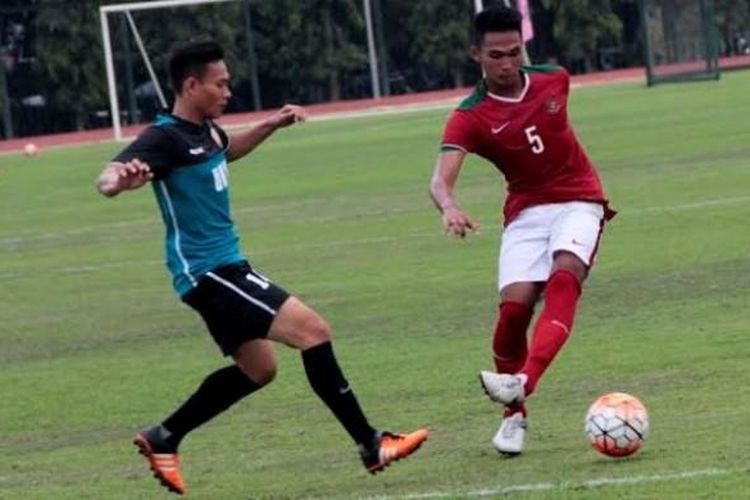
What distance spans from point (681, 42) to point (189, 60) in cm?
4395

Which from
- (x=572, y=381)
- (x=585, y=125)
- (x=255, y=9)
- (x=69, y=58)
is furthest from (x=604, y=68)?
(x=572, y=381)

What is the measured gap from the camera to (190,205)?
970 centimetres

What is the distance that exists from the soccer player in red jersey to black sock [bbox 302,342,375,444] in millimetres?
760

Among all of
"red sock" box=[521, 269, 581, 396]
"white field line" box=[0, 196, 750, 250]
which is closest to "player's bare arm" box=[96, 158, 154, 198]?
"red sock" box=[521, 269, 581, 396]

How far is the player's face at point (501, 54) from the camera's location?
33.2 ft

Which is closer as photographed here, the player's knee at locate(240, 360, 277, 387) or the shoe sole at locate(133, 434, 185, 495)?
the shoe sole at locate(133, 434, 185, 495)

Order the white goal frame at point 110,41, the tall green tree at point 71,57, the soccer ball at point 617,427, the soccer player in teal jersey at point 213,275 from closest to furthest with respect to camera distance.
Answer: the soccer ball at point 617,427 < the soccer player in teal jersey at point 213,275 < the white goal frame at point 110,41 < the tall green tree at point 71,57

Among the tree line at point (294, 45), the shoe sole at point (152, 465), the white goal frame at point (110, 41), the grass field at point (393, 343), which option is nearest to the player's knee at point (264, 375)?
the grass field at point (393, 343)

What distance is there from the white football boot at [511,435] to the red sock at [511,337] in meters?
0.46

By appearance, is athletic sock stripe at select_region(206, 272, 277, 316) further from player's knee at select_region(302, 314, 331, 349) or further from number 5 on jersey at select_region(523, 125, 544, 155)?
number 5 on jersey at select_region(523, 125, 544, 155)

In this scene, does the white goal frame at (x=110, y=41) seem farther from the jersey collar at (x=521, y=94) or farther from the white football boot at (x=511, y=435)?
the white football boot at (x=511, y=435)

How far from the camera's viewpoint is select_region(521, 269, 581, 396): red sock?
1005cm

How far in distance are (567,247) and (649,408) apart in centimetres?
121

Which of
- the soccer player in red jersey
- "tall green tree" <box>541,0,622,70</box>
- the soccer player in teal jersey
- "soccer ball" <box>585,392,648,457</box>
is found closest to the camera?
"soccer ball" <box>585,392,648,457</box>
